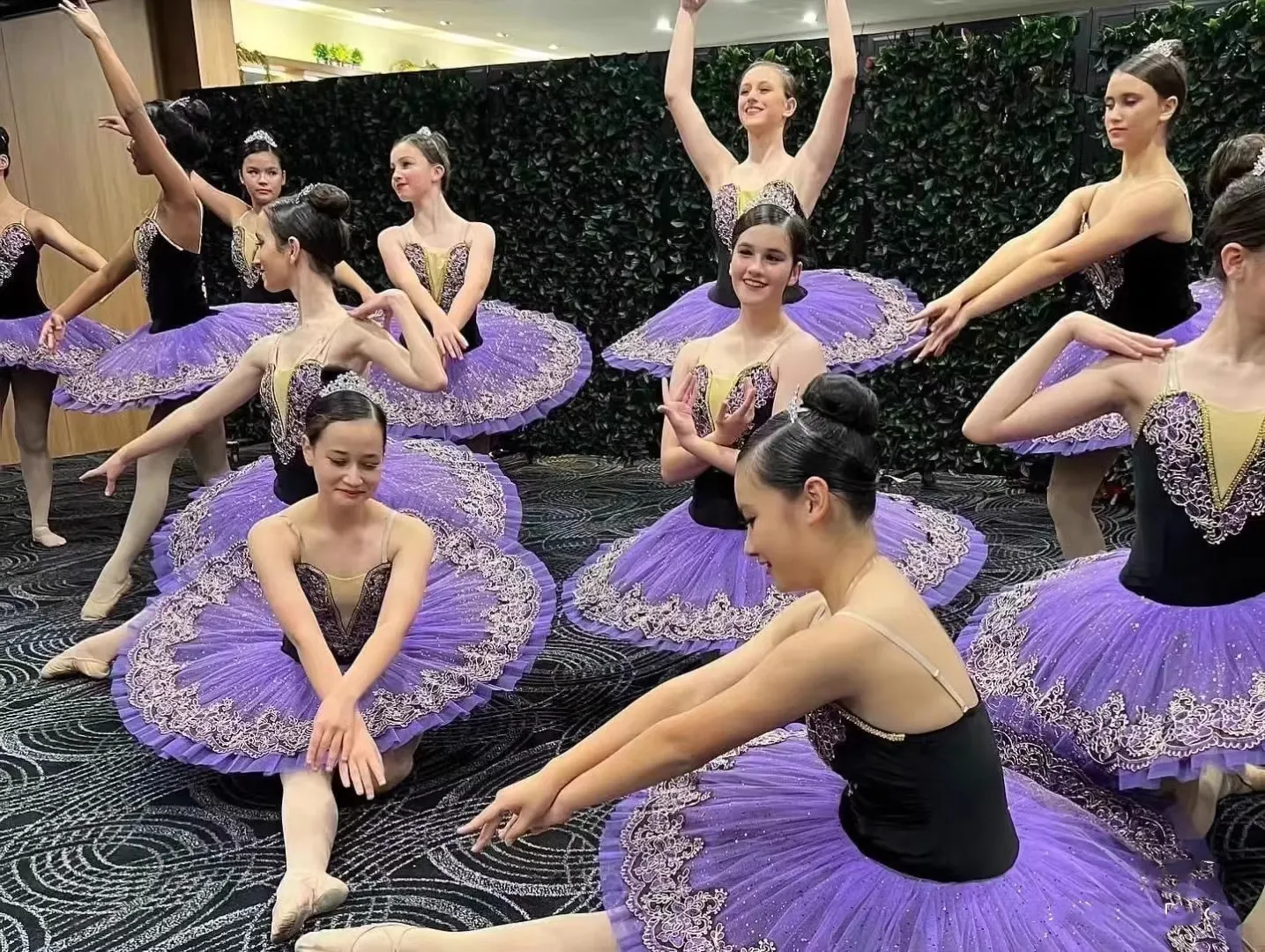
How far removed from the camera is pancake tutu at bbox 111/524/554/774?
2148 millimetres

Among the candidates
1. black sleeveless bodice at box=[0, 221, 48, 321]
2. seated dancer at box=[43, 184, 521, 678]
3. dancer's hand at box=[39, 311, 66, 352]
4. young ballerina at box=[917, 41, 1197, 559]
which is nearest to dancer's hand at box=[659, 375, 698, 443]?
young ballerina at box=[917, 41, 1197, 559]

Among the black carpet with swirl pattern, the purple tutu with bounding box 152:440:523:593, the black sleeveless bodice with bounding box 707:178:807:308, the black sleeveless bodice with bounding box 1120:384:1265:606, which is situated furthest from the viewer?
the black sleeveless bodice with bounding box 707:178:807:308

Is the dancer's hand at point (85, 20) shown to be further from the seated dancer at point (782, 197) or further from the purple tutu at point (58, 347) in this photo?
the seated dancer at point (782, 197)

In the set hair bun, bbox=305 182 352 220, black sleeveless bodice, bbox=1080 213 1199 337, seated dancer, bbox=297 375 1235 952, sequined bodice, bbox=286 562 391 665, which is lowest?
sequined bodice, bbox=286 562 391 665

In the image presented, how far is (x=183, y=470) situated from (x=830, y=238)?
3.56 meters

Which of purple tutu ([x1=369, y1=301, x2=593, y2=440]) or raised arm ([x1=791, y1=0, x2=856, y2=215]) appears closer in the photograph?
raised arm ([x1=791, y1=0, x2=856, y2=215])

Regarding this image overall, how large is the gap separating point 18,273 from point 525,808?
3.82m

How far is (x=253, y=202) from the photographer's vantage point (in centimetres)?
405

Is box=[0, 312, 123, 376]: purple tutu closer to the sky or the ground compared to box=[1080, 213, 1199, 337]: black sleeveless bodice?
closer to the ground

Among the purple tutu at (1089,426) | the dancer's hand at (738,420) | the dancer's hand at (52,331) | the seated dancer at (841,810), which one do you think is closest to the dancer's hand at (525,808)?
the seated dancer at (841,810)

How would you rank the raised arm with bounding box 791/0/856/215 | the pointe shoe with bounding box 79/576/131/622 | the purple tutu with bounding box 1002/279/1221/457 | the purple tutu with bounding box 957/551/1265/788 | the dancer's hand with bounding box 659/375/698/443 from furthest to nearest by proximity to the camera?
the pointe shoe with bounding box 79/576/131/622 → the raised arm with bounding box 791/0/856/215 → the purple tutu with bounding box 1002/279/1221/457 → the dancer's hand with bounding box 659/375/698/443 → the purple tutu with bounding box 957/551/1265/788

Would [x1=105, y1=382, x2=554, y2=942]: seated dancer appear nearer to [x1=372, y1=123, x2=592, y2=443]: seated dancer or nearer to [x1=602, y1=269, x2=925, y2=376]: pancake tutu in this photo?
[x1=372, y1=123, x2=592, y2=443]: seated dancer

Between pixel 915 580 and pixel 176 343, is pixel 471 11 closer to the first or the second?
pixel 176 343

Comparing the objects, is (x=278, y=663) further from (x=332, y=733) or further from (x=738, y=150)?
(x=738, y=150)
